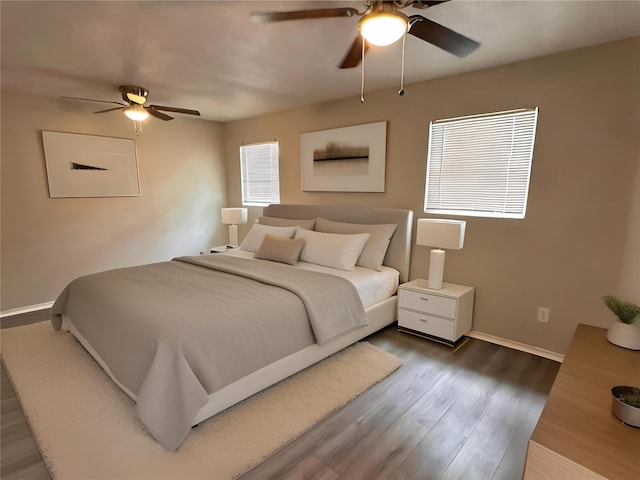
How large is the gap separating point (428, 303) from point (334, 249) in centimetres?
104

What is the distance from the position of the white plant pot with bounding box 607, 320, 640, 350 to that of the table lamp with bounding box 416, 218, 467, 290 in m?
1.14

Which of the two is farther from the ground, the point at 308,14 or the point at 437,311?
the point at 308,14

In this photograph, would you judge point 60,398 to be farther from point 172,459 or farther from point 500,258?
point 500,258

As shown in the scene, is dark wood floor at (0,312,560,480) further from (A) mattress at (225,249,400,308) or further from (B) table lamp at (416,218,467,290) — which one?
(B) table lamp at (416,218,467,290)

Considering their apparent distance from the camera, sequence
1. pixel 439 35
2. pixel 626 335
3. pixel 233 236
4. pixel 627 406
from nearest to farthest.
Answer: pixel 627 406, pixel 439 35, pixel 626 335, pixel 233 236

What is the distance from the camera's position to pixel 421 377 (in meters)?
2.43

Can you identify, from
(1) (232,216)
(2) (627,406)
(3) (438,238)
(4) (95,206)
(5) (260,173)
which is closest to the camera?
(2) (627,406)

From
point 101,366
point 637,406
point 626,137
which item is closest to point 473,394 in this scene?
point 637,406

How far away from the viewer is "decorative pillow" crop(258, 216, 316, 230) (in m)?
3.97

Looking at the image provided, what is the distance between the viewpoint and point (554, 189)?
103 inches

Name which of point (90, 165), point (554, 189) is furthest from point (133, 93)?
point (554, 189)

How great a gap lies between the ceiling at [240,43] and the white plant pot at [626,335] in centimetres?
183

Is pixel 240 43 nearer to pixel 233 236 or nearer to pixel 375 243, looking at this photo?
pixel 375 243

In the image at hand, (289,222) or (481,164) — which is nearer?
(481,164)
